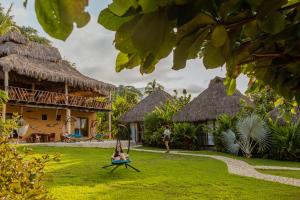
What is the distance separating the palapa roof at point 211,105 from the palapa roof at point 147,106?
5653mm

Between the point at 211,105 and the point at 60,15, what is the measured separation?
21185 millimetres

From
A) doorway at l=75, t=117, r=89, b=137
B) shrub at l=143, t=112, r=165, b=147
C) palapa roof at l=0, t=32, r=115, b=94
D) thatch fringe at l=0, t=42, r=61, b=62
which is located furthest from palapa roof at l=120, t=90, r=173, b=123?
thatch fringe at l=0, t=42, r=61, b=62

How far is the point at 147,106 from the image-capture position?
2872 cm

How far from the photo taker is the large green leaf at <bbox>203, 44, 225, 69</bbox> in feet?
2.60

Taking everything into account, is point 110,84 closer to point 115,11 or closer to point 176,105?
point 176,105

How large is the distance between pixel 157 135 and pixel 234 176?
1241 cm

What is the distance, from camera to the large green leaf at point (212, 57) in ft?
2.60

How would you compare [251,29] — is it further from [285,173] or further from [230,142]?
[230,142]

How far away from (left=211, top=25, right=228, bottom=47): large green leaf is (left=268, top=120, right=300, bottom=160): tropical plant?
1431cm

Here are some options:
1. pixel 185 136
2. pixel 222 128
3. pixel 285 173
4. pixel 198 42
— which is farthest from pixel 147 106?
pixel 198 42

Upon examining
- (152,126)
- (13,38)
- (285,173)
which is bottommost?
(285,173)

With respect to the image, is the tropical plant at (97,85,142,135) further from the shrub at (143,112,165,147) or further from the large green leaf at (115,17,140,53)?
the large green leaf at (115,17,140,53)

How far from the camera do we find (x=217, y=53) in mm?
795

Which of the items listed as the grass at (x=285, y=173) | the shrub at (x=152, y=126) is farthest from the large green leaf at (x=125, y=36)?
the shrub at (x=152, y=126)
